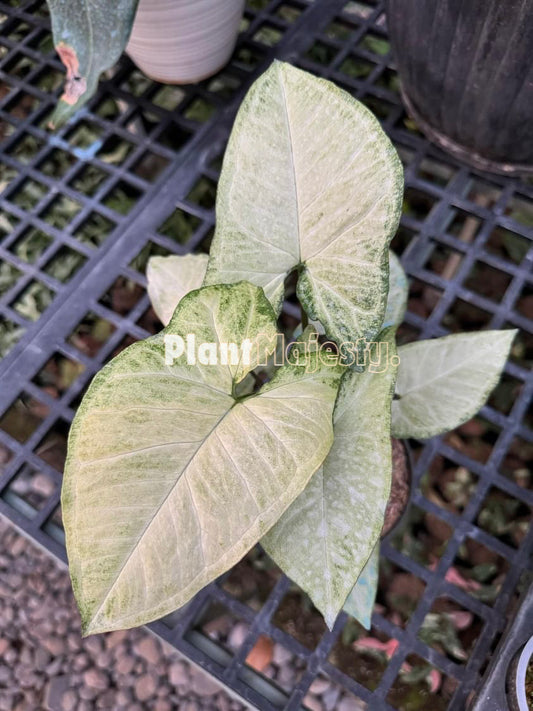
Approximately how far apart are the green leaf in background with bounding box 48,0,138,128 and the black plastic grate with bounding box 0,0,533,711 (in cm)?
30

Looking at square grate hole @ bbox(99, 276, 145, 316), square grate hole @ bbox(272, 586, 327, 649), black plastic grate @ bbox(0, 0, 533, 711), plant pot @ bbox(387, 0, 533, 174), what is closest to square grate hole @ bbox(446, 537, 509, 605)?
black plastic grate @ bbox(0, 0, 533, 711)

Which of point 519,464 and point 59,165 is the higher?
point 59,165

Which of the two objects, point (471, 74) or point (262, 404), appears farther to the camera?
point (471, 74)

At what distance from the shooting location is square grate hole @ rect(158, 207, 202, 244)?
1357 millimetres

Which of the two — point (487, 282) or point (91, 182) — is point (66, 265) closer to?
point (91, 182)

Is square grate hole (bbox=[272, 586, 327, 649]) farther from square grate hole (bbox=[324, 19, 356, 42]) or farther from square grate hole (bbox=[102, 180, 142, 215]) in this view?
square grate hole (bbox=[324, 19, 356, 42])

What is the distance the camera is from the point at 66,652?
3.97 feet

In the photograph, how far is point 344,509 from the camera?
65 centimetres

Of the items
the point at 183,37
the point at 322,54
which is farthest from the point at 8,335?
the point at 322,54

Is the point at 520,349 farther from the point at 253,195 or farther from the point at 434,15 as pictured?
the point at 253,195

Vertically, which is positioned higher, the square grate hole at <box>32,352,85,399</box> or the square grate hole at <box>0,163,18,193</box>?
the square grate hole at <box>0,163,18,193</box>

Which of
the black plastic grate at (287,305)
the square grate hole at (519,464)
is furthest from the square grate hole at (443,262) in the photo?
the square grate hole at (519,464)

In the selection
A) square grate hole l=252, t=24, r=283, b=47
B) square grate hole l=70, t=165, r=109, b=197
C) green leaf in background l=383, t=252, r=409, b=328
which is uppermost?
square grate hole l=252, t=24, r=283, b=47

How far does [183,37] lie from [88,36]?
0.30 m
